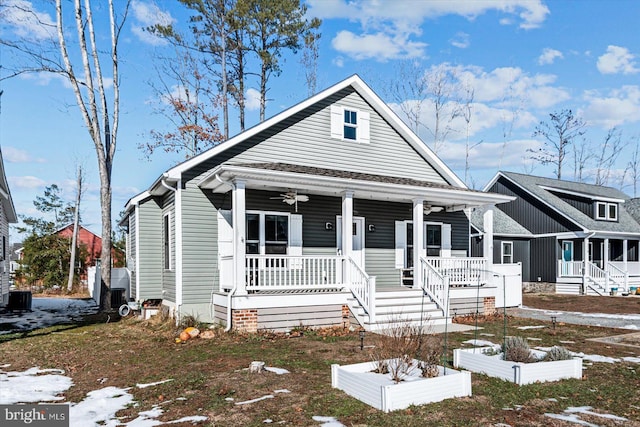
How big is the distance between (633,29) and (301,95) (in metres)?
18.0

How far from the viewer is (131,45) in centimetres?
2011

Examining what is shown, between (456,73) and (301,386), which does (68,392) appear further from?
(456,73)

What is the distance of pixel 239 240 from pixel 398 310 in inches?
169

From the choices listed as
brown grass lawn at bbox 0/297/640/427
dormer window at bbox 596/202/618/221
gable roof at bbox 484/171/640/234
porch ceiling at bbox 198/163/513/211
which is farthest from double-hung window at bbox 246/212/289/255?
dormer window at bbox 596/202/618/221

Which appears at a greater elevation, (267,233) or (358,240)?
(267,233)

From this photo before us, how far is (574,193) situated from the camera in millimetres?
27453

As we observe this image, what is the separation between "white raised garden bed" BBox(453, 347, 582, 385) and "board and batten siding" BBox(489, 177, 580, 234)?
806 inches

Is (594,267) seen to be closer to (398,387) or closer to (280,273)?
(280,273)

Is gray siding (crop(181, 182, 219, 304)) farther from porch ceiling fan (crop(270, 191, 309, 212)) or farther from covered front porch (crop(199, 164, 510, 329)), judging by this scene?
porch ceiling fan (crop(270, 191, 309, 212))

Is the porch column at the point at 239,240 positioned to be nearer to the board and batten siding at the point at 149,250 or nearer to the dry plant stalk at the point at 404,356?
the board and batten siding at the point at 149,250

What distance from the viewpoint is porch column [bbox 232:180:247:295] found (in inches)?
420

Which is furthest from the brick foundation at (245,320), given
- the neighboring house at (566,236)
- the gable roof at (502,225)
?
the gable roof at (502,225)

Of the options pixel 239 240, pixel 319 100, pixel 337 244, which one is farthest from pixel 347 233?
pixel 319 100

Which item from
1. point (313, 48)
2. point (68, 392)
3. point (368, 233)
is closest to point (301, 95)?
point (313, 48)
